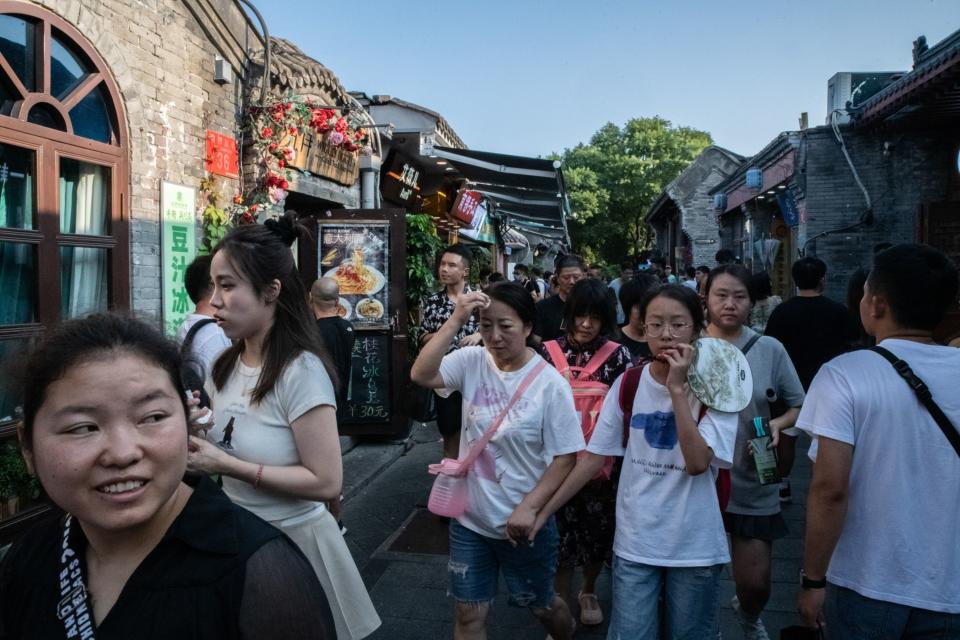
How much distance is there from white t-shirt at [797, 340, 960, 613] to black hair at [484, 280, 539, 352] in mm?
1236

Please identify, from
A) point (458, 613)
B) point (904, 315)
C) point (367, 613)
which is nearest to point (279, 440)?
point (367, 613)

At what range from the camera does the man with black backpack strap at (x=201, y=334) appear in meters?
2.21

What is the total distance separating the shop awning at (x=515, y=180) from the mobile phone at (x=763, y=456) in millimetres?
7733

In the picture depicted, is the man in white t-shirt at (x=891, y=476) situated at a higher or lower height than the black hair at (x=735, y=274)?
lower

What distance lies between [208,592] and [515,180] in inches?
444

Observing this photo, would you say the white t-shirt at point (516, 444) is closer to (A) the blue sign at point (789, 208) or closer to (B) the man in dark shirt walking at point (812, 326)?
(B) the man in dark shirt walking at point (812, 326)

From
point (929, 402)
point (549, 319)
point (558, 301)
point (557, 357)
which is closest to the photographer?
point (929, 402)

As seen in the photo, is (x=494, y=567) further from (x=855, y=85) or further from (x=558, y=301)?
(x=855, y=85)

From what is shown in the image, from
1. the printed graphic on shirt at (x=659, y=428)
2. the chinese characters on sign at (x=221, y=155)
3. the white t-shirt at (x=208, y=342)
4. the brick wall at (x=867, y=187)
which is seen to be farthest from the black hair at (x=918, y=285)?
the brick wall at (x=867, y=187)

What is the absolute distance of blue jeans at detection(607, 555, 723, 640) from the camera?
2.52 metres

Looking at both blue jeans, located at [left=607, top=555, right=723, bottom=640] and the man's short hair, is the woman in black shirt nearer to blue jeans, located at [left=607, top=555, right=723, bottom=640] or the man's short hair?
blue jeans, located at [left=607, top=555, right=723, bottom=640]

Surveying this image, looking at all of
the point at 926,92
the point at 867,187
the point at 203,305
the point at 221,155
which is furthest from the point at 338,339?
the point at 867,187

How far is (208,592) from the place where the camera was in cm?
121

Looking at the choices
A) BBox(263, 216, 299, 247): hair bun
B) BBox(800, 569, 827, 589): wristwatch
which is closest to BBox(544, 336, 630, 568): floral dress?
BBox(800, 569, 827, 589): wristwatch
